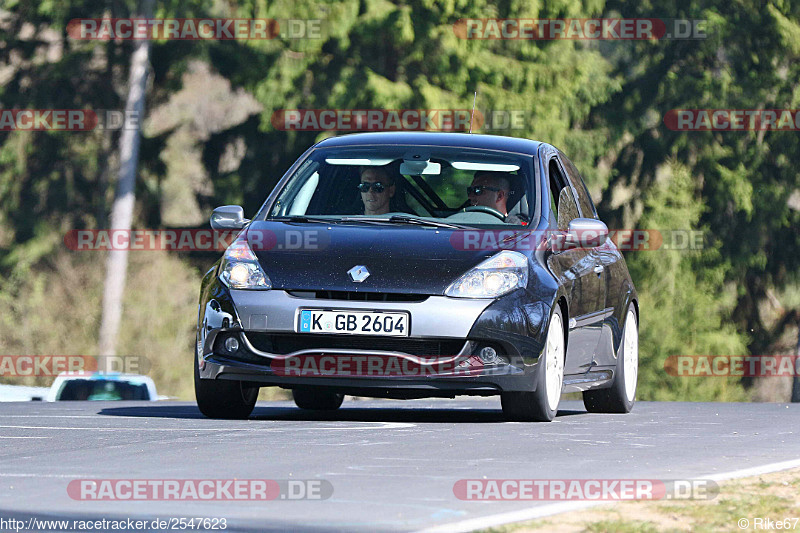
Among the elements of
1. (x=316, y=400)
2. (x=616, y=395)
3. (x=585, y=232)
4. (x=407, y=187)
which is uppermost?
(x=407, y=187)

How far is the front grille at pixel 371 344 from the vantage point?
10.2 meters

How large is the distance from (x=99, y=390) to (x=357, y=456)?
10.2 metres

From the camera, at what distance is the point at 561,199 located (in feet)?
39.6

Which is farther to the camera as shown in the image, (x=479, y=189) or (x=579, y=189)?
(x=579, y=189)

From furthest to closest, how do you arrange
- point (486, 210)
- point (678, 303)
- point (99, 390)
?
1. point (678, 303)
2. point (99, 390)
3. point (486, 210)

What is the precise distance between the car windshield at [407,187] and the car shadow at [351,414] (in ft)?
4.44

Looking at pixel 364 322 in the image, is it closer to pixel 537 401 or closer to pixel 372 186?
pixel 537 401

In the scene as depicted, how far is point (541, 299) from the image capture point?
10516 millimetres

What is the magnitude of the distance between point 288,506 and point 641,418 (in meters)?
6.25

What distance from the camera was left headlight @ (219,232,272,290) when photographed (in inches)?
410

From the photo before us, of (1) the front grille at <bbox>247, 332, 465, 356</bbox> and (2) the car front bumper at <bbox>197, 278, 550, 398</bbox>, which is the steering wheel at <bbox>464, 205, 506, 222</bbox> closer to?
(2) the car front bumper at <bbox>197, 278, 550, 398</bbox>

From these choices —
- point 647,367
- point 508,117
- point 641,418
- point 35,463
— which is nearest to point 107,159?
point 508,117

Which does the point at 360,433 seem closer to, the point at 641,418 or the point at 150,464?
the point at 150,464

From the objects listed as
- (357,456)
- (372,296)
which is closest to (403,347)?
(372,296)
